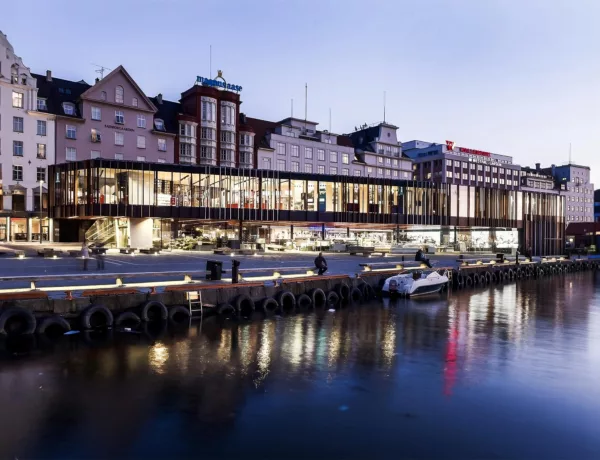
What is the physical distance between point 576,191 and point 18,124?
173m

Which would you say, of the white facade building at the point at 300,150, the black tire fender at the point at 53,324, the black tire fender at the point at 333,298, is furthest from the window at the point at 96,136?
the black tire fender at the point at 53,324

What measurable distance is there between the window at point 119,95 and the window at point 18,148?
15.1 metres

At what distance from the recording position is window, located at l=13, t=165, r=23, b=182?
207 feet

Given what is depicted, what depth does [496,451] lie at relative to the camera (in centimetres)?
982

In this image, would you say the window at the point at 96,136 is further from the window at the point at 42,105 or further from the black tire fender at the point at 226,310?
the black tire fender at the point at 226,310

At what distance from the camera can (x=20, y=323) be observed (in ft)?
59.6

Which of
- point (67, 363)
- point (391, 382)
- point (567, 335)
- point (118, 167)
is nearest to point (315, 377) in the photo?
point (391, 382)

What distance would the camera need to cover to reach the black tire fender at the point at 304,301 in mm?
28480

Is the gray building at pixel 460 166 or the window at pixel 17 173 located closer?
the window at pixel 17 173

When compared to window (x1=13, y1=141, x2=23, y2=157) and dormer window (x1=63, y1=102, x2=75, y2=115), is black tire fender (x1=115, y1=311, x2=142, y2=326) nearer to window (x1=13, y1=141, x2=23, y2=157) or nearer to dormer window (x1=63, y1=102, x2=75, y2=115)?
window (x1=13, y1=141, x2=23, y2=157)

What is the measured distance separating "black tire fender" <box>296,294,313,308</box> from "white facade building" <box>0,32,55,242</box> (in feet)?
157

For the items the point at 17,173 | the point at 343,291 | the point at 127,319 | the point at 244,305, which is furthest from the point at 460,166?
A: the point at 127,319

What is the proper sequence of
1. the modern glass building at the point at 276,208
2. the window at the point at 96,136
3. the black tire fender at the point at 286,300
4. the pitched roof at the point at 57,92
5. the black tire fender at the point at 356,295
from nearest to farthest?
the black tire fender at the point at 286,300 < the black tire fender at the point at 356,295 < the modern glass building at the point at 276,208 < the pitched roof at the point at 57,92 < the window at the point at 96,136

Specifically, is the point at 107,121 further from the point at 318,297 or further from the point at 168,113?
the point at 318,297
